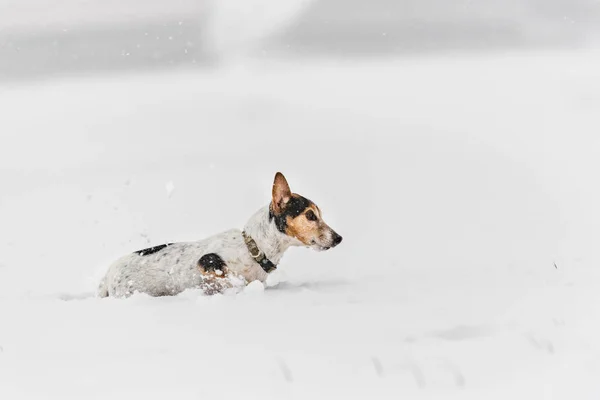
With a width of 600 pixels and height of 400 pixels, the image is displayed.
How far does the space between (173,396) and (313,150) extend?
516 cm

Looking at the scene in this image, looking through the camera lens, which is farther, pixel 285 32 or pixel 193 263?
pixel 285 32

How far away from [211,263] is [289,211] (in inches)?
21.3

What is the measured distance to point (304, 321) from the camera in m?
2.85

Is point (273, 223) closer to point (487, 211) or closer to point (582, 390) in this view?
point (582, 390)

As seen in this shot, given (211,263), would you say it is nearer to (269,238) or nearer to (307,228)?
(269,238)

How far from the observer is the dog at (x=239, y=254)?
3508 millimetres

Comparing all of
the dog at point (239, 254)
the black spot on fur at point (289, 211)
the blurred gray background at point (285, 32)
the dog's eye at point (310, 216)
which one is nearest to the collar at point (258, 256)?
the dog at point (239, 254)

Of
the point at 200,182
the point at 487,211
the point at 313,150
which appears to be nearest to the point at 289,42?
the point at 313,150

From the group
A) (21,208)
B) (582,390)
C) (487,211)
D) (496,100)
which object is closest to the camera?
(582,390)

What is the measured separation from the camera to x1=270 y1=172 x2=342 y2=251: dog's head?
3.52m

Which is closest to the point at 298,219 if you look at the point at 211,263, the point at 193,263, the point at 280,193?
the point at 280,193

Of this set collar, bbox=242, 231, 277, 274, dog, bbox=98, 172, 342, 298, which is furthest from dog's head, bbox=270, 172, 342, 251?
collar, bbox=242, 231, 277, 274

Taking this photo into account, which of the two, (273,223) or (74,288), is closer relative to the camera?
(273,223)

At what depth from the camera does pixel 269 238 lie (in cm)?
357
